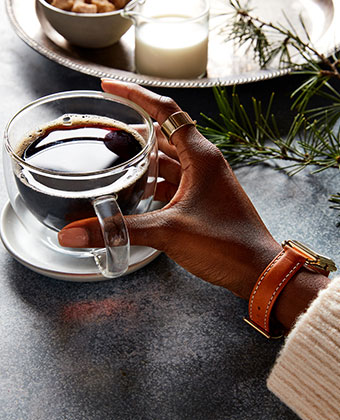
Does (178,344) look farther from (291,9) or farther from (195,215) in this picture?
(291,9)

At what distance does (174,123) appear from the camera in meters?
0.54

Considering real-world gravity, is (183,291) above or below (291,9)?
below

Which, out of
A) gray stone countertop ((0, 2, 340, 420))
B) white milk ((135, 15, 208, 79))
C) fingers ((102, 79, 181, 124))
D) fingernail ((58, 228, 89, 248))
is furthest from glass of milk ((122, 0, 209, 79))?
fingernail ((58, 228, 89, 248))

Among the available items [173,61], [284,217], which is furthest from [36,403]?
[173,61]

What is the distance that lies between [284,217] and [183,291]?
15 centimetres

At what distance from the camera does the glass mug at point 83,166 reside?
0.45 meters

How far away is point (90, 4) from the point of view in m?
0.79

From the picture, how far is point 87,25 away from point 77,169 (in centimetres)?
36

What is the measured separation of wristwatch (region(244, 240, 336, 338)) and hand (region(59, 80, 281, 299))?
1 cm

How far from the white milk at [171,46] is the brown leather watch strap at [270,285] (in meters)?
0.38

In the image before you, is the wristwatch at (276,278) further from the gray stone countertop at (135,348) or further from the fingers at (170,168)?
the fingers at (170,168)

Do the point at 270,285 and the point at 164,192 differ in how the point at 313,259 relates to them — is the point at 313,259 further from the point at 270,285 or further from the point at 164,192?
the point at 164,192

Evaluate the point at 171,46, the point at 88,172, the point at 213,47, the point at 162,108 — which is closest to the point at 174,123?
the point at 162,108

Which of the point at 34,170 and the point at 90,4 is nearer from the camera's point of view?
the point at 34,170
